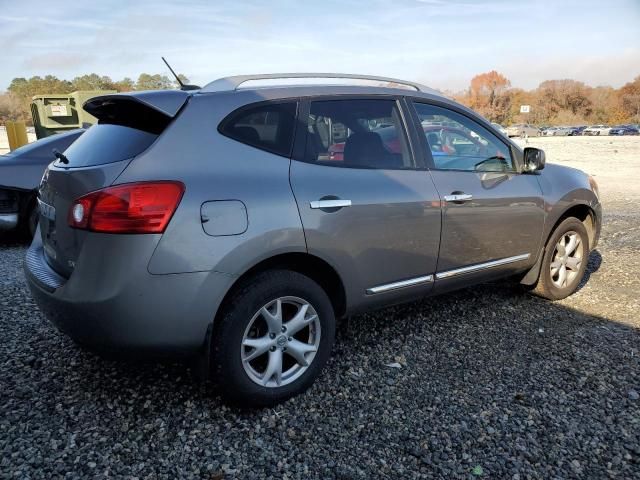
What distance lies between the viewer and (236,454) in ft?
8.03

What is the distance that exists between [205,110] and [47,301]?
1286 mm

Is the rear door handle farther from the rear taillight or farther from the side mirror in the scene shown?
the side mirror

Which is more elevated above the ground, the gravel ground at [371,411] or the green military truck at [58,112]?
the green military truck at [58,112]

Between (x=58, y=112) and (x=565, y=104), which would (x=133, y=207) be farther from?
(x=565, y=104)

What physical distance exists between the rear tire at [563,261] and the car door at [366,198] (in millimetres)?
1506

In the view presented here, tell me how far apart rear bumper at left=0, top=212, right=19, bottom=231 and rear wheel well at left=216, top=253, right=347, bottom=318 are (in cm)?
483

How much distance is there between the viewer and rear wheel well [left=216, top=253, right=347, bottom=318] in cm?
265

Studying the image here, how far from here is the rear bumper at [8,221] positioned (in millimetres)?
6109

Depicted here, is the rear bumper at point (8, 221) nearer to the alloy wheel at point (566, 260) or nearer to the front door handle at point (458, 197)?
the front door handle at point (458, 197)

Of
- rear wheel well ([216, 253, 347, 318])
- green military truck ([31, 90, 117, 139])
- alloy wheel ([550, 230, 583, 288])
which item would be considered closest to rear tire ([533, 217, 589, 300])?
alloy wheel ([550, 230, 583, 288])

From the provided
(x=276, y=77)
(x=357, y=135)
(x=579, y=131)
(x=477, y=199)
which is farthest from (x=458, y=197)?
(x=579, y=131)

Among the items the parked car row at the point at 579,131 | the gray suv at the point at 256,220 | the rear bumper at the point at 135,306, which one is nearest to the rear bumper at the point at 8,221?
the gray suv at the point at 256,220

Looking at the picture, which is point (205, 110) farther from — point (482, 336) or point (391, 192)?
point (482, 336)

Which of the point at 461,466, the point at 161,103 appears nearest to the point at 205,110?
the point at 161,103
